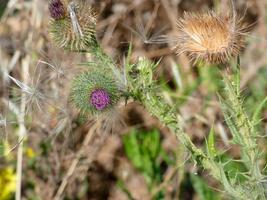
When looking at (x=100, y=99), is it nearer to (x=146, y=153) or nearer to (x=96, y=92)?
(x=96, y=92)

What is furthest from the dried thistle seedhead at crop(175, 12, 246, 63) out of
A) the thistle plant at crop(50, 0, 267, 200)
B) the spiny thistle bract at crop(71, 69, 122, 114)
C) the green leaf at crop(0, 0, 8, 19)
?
the green leaf at crop(0, 0, 8, 19)

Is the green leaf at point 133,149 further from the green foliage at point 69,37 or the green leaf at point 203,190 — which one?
the green foliage at point 69,37

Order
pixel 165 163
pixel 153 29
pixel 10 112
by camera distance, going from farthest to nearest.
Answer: pixel 153 29
pixel 165 163
pixel 10 112

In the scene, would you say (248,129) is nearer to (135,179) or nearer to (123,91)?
(123,91)

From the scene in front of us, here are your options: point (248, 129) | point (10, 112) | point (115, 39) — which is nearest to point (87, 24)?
point (248, 129)

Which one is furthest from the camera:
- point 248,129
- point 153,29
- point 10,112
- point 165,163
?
point 153,29

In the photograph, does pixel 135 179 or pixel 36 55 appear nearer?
pixel 36 55

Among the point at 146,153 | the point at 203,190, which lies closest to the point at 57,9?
the point at 203,190
